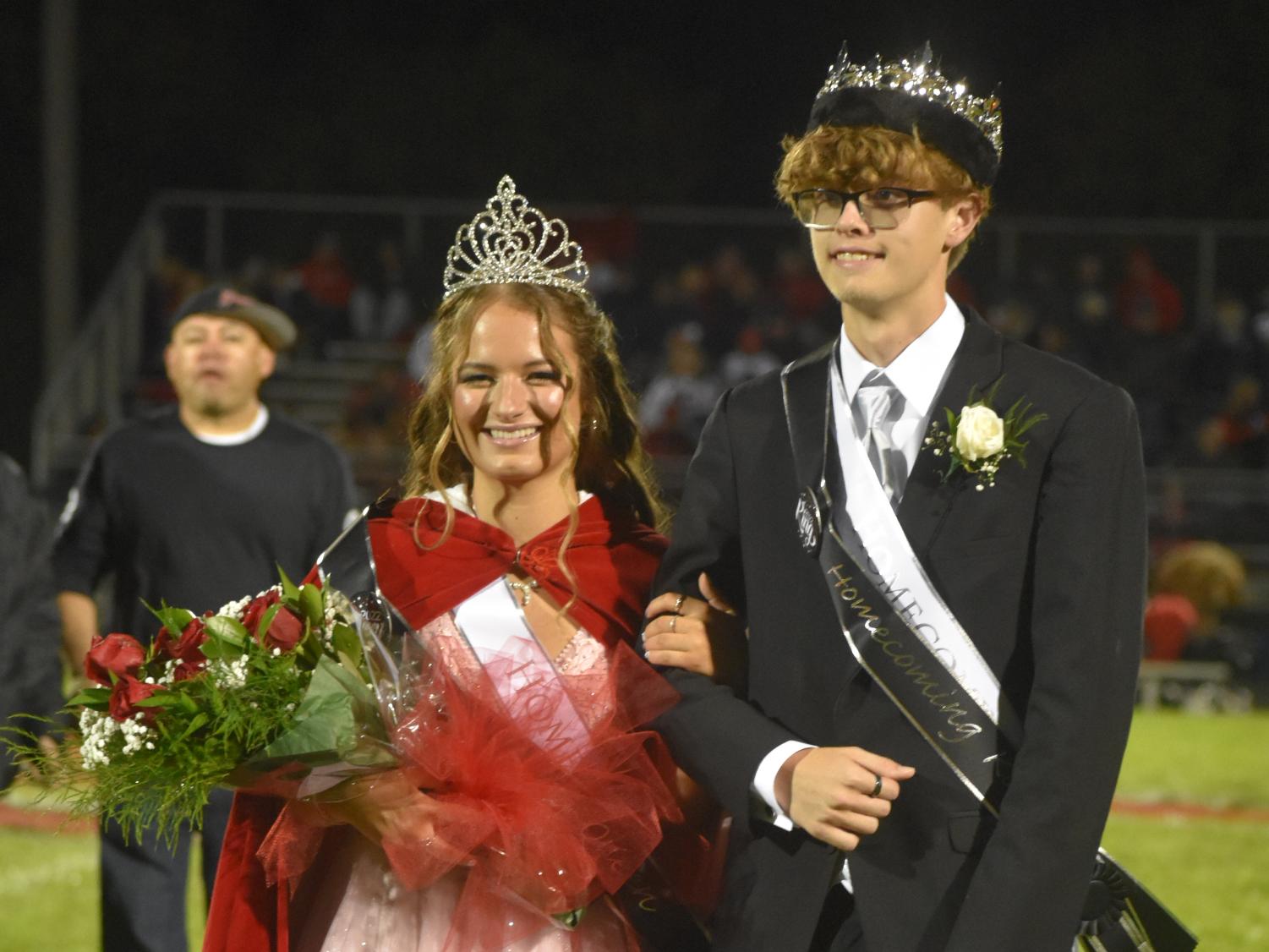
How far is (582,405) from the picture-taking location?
3.53m

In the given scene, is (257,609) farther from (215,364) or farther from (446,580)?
(215,364)

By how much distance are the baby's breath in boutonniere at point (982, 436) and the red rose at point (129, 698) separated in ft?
4.27

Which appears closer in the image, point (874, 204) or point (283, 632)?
point (874, 204)

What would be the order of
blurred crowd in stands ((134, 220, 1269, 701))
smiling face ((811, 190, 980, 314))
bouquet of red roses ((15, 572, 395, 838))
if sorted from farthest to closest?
blurred crowd in stands ((134, 220, 1269, 701)) → bouquet of red roses ((15, 572, 395, 838)) → smiling face ((811, 190, 980, 314))

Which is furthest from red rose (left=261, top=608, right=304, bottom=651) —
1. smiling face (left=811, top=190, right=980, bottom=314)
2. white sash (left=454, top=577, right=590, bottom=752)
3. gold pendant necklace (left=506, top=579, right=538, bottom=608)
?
smiling face (left=811, top=190, right=980, bottom=314)

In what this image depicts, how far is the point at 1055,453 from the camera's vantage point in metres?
2.66

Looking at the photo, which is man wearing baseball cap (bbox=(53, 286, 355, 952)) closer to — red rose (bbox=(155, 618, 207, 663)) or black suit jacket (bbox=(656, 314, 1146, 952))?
red rose (bbox=(155, 618, 207, 663))

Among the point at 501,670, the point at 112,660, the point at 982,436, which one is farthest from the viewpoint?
the point at 501,670

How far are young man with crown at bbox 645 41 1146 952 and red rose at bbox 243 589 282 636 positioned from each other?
2.31 ft

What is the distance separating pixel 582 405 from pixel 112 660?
38.6 inches

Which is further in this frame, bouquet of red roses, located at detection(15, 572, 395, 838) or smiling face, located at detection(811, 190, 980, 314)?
bouquet of red roses, located at detection(15, 572, 395, 838)

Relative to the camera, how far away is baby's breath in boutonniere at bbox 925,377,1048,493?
8.59ft

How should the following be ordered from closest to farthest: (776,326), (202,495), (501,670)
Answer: (501,670) < (202,495) < (776,326)

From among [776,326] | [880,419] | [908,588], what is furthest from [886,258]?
[776,326]
